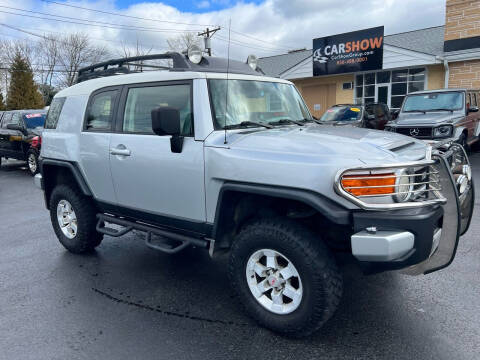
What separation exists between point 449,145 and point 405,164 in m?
1.31

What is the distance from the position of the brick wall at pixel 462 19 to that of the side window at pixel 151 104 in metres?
14.8

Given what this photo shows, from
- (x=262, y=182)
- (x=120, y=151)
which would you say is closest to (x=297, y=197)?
→ (x=262, y=182)

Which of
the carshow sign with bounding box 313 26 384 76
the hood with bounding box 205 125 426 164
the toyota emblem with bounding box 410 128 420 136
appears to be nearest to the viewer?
the hood with bounding box 205 125 426 164

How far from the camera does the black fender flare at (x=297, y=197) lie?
248 centimetres

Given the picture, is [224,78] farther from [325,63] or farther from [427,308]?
[325,63]

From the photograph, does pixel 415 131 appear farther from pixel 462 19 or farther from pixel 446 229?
pixel 462 19

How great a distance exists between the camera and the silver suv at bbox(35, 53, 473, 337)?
2.48 meters

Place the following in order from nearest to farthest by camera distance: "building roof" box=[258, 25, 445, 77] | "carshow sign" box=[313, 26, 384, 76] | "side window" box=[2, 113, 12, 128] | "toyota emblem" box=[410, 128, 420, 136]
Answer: "toyota emblem" box=[410, 128, 420, 136], "side window" box=[2, 113, 12, 128], "building roof" box=[258, 25, 445, 77], "carshow sign" box=[313, 26, 384, 76]

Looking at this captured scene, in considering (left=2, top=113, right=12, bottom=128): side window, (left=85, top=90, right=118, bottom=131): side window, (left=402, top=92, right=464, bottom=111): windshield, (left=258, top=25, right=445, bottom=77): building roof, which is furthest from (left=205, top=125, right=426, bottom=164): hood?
(left=258, top=25, right=445, bottom=77): building roof

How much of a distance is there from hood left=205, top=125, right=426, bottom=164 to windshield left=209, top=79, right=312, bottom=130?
216mm

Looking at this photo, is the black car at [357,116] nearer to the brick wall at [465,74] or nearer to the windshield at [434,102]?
the windshield at [434,102]

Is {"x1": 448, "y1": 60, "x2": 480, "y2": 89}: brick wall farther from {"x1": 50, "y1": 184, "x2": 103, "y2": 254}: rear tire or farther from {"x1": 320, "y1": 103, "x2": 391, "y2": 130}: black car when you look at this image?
{"x1": 50, "y1": 184, "x2": 103, "y2": 254}: rear tire

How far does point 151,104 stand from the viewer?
3.66 m

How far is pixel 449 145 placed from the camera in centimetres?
347
